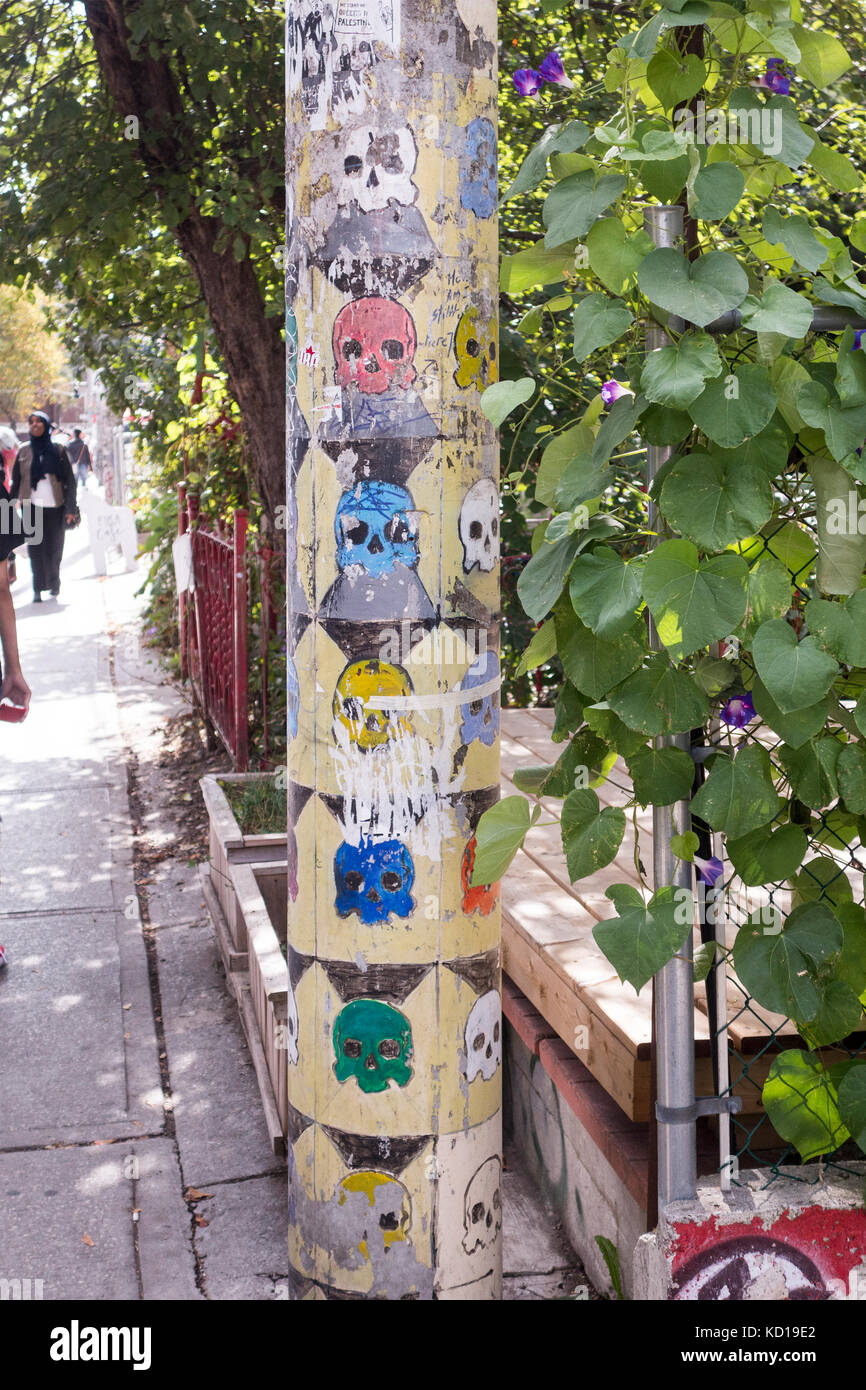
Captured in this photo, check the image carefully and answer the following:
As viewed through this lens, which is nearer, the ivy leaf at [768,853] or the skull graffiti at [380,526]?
the ivy leaf at [768,853]

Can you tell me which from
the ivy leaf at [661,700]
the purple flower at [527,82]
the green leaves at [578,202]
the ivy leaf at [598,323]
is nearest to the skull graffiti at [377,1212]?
the ivy leaf at [661,700]

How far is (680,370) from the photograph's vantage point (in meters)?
1.75

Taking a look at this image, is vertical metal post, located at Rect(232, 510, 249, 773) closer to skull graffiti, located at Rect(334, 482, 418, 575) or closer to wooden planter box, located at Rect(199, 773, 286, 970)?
wooden planter box, located at Rect(199, 773, 286, 970)

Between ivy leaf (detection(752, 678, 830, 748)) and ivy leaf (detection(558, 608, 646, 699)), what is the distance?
0.63 feet

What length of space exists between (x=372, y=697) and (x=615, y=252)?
783mm

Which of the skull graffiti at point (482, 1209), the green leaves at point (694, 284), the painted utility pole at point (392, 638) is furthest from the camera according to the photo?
the skull graffiti at point (482, 1209)

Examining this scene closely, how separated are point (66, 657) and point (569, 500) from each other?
10.2 meters

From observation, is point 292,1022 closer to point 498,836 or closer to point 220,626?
point 498,836

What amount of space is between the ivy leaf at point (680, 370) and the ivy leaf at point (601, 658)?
319mm

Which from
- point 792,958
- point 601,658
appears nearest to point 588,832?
point 601,658

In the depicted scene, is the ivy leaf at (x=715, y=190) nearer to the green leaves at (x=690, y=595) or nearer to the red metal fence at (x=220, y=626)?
the green leaves at (x=690, y=595)

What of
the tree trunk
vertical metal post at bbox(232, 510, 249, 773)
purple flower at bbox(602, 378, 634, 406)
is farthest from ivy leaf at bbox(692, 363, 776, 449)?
vertical metal post at bbox(232, 510, 249, 773)

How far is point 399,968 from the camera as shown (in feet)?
7.16

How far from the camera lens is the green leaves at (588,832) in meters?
1.93
